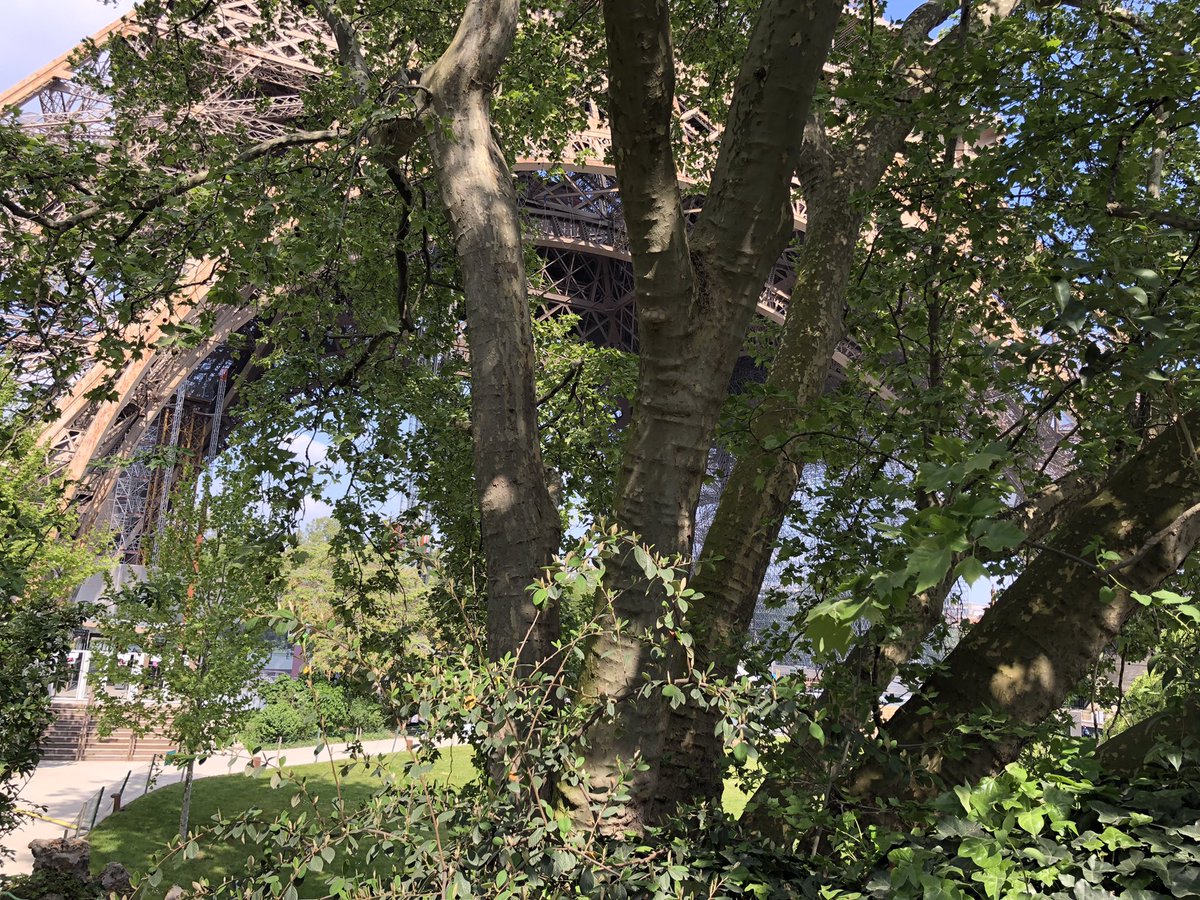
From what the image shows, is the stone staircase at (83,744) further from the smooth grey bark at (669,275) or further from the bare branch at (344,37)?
A: the smooth grey bark at (669,275)

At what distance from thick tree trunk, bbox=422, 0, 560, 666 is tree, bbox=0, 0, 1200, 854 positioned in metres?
0.01

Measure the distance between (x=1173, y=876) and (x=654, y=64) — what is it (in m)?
2.70

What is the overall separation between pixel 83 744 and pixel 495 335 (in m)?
20.6

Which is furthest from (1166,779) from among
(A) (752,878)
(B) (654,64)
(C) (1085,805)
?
(B) (654,64)

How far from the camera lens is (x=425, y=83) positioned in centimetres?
431

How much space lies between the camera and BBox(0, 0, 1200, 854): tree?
2719mm

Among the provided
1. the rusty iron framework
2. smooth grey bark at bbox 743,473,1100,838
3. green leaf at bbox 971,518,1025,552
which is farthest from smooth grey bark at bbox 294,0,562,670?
the rusty iron framework

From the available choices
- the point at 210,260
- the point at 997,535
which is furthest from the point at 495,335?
the point at 210,260

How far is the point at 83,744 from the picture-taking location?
62.3ft

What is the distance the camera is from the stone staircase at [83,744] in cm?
1889

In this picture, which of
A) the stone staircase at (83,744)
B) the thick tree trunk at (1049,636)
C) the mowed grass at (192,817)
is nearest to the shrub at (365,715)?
the mowed grass at (192,817)

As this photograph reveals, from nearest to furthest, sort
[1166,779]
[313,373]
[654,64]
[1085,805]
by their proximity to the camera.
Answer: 1. [1085,805]
2. [1166,779]
3. [654,64]
4. [313,373]

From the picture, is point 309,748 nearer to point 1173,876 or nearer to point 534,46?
point 534,46

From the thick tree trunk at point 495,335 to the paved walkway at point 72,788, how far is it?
7.75m
